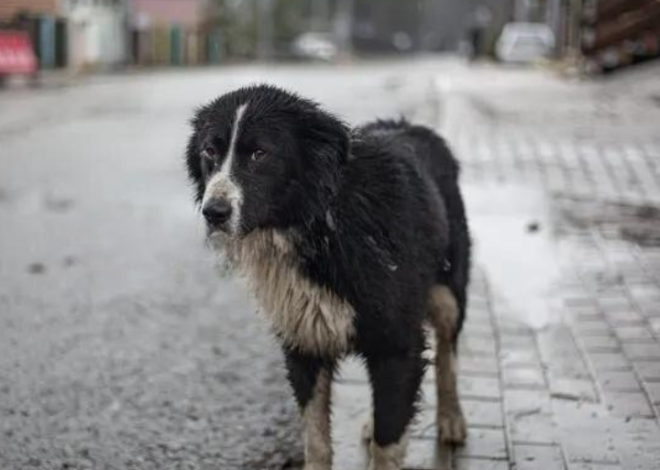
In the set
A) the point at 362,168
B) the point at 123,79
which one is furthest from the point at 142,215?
the point at 123,79

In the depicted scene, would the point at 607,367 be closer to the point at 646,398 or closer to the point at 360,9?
the point at 646,398

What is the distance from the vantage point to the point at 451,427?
15.0 ft

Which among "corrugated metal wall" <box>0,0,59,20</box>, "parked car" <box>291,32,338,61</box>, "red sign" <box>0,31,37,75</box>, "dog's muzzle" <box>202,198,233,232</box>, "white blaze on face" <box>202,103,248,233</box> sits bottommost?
"parked car" <box>291,32,338,61</box>

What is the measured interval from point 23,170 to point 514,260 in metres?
7.48

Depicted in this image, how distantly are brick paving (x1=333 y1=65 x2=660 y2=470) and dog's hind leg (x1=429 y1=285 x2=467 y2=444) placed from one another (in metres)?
0.08

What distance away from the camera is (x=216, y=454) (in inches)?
175

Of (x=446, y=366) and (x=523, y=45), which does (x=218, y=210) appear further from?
(x=523, y=45)

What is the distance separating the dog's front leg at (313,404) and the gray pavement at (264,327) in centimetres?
35

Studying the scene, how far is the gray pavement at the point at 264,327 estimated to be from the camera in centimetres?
455

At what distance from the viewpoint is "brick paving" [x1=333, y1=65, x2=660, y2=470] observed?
4.48 metres

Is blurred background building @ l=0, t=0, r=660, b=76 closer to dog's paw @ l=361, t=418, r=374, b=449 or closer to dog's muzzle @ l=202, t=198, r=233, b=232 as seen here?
dog's paw @ l=361, t=418, r=374, b=449

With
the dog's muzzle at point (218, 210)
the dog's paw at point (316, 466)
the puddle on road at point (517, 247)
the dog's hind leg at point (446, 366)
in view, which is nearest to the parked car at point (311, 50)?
the puddle on road at point (517, 247)

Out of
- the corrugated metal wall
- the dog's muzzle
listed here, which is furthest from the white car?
the dog's muzzle

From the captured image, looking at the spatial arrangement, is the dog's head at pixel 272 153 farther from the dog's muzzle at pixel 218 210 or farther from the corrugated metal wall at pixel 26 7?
the corrugated metal wall at pixel 26 7
